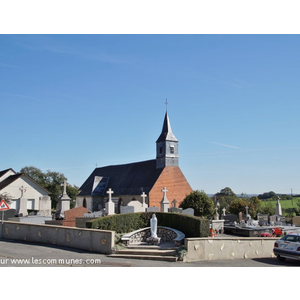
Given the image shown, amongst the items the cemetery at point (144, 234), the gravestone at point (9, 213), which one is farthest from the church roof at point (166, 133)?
the gravestone at point (9, 213)

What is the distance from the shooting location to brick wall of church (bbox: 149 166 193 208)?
4891cm

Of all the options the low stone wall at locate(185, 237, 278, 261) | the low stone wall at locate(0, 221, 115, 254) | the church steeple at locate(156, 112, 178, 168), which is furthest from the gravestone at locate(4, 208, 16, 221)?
the church steeple at locate(156, 112, 178, 168)

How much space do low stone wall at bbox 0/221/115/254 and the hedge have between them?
1526 mm

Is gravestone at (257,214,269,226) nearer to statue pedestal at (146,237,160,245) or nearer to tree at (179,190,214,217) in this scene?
tree at (179,190,214,217)

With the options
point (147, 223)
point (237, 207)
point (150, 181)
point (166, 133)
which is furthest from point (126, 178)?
point (147, 223)

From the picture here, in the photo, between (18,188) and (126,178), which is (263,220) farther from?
(18,188)

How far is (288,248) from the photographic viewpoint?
13891 mm

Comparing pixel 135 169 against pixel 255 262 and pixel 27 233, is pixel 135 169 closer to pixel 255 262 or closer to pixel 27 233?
pixel 27 233

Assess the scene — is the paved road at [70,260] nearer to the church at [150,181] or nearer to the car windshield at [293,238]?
the car windshield at [293,238]

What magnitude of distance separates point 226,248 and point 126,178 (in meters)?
42.8

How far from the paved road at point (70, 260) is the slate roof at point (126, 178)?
34.8m

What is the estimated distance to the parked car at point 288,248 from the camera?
13.6 meters
